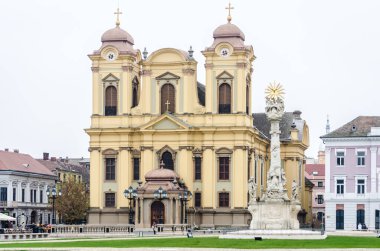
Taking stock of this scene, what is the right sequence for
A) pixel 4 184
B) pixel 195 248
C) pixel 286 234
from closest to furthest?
pixel 195 248 → pixel 286 234 → pixel 4 184

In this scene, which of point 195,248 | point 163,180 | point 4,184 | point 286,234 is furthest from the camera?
point 4,184

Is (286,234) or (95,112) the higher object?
(95,112)

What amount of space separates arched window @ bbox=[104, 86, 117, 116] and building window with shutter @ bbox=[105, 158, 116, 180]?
15.7ft

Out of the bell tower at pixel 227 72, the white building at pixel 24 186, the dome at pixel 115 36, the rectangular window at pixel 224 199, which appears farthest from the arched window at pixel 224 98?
the white building at pixel 24 186

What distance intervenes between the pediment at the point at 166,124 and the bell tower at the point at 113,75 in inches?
137

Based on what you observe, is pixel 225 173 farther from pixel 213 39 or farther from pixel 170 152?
pixel 213 39

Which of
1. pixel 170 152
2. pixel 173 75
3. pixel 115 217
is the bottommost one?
pixel 115 217

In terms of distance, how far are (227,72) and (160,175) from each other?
12330 millimetres

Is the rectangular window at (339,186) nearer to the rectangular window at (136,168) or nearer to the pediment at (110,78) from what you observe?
the rectangular window at (136,168)

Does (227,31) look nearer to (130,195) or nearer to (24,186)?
(130,195)

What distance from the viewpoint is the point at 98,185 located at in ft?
341

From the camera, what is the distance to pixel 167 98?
10300 centimetres

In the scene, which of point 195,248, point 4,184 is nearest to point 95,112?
point 4,184

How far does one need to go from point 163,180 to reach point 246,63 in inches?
564
